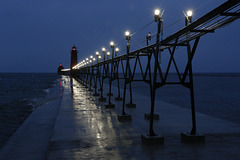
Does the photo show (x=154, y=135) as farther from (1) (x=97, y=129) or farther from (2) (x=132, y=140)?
(1) (x=97, y=129)

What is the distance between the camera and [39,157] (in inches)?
385

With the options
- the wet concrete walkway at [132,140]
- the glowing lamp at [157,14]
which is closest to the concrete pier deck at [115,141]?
the wet concrete walkway at [132,140]

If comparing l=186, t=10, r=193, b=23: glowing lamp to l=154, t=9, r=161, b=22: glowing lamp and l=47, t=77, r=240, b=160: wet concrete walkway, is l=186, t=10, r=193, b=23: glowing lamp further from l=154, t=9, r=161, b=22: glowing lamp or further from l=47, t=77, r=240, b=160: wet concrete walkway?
l=47, t=77, r=240, b=160: wet concrete walkway

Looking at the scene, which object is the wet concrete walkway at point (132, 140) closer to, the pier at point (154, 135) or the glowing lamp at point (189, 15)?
the pier at point (154, 135)

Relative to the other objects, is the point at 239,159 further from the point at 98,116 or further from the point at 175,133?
the point at 98,116

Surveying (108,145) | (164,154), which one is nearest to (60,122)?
(108,145)

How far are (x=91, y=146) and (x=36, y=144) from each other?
3.87 metres

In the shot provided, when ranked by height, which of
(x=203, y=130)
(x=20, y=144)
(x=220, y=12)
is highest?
(x=220, y=12)

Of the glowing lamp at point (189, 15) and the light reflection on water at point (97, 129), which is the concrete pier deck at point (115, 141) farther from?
the glowing lamp at point (189, 15)

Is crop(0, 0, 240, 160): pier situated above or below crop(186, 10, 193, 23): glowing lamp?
below

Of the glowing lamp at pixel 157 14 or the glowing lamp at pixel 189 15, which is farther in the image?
the glowing lamp at pixel 157 14

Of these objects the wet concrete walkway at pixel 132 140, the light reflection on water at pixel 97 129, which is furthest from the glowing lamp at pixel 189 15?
the light reflection on water at pixel 97 129

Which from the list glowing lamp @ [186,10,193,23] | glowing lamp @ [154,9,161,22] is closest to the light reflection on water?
glowing lamp @ [154,9,161,22]

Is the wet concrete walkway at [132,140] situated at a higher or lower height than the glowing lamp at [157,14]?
lower
